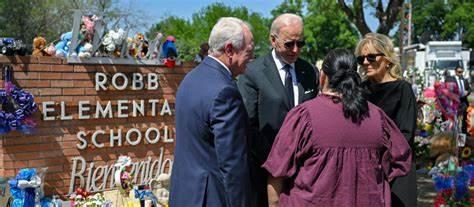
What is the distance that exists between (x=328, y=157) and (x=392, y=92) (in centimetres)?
107

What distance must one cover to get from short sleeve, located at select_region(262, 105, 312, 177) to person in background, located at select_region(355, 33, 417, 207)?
2.62 feet

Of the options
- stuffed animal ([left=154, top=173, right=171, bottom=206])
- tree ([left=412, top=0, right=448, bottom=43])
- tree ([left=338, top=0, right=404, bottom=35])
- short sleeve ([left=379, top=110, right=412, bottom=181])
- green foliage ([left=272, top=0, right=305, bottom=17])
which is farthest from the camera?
tree ([left=412, top=0, right=448, bottom=43])

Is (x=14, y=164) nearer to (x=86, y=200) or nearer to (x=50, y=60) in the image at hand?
(x=86, y=200)

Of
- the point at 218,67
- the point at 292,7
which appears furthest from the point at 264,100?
the point at 292,7

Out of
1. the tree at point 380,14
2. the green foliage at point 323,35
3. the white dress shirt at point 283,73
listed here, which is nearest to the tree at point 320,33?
the green foliage at point 323,35

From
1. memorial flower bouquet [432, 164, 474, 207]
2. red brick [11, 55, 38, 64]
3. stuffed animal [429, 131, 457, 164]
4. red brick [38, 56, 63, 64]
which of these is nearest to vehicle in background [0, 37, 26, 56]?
red brick [11, 55, 38, 64]

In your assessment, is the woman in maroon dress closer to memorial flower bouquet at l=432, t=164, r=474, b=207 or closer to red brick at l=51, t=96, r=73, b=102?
memorial flower bouquet at l=432, t=164, r=474, b=207

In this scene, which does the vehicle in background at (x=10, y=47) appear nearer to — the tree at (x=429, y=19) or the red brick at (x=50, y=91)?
the red brick at (x=50, y=91)

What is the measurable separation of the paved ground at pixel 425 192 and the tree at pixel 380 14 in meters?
2.39

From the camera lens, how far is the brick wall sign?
5273 mm

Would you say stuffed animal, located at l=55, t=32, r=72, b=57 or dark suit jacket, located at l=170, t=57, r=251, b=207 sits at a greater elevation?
stuffed animal, located at l=55, t=32, r=72, b=57

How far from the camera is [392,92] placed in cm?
334

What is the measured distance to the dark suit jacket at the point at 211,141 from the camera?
8.30 ft

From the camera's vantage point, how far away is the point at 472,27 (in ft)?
160
